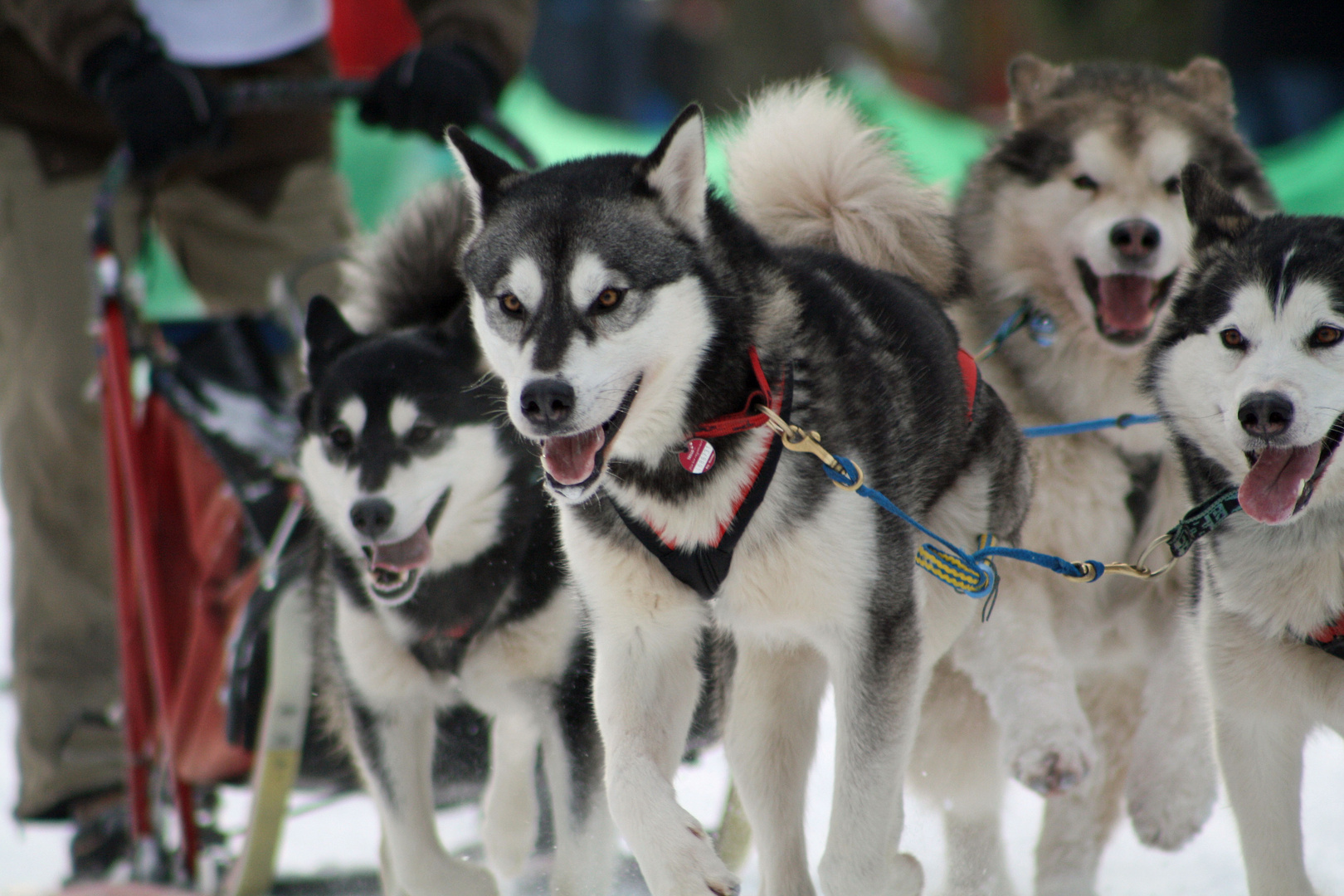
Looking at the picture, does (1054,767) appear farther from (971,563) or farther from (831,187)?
(831,187)

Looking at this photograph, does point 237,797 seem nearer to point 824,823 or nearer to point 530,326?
point 824,823

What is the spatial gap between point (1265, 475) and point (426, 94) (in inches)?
65.8

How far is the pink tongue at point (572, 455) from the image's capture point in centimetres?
162

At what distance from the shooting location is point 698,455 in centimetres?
172

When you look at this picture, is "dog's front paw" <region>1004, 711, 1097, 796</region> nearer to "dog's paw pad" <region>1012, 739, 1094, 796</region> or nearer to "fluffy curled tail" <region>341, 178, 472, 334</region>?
"dog's paw pad" <region>1012, 739, 1094, 796</region>

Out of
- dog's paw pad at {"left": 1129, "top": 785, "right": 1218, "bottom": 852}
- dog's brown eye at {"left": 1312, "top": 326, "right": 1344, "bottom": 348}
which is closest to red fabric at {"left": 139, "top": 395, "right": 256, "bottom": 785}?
dog's paw pad at {"left": 1129, "top": 785, "right": 1218, "bottom": 852}

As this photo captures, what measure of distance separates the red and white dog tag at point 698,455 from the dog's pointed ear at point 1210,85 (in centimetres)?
145

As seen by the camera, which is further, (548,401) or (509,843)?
(509,843)

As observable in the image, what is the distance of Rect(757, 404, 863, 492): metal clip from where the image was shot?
1.70m

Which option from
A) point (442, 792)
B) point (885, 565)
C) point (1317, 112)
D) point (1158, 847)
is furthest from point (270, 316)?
point (1317, 112)

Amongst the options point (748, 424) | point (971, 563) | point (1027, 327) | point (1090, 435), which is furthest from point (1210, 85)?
point (748, 424)

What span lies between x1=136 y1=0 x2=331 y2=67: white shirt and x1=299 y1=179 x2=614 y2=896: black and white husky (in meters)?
1.12

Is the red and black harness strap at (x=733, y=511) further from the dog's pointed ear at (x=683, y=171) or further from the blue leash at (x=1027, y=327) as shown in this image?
the blue leash at (x=1027, y=327)

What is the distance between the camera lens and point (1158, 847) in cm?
232
